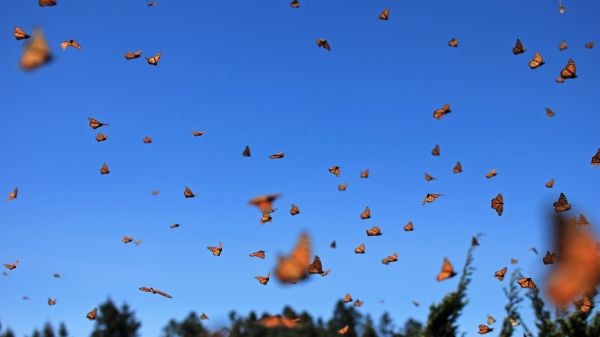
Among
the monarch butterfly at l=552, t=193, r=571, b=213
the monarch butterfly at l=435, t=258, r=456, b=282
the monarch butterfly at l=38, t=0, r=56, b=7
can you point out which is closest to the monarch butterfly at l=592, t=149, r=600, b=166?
the monarch butterfly at l=552, t=193, r=571, b=213

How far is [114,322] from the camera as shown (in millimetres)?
97000

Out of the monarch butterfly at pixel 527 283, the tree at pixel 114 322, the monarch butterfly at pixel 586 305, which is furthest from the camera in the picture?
the tree at pixel 114 322

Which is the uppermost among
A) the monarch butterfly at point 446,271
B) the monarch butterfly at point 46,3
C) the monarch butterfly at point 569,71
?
the monarch butterfly at point 569,71

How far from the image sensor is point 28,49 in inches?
651

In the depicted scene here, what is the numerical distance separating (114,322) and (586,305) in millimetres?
→ 97519

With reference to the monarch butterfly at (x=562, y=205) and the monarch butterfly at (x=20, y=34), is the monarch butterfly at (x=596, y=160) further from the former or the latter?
the monarch butterfly at (x=20, y=34)

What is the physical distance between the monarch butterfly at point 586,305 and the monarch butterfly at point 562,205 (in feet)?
11.8

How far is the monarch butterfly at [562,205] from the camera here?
16.2 meters

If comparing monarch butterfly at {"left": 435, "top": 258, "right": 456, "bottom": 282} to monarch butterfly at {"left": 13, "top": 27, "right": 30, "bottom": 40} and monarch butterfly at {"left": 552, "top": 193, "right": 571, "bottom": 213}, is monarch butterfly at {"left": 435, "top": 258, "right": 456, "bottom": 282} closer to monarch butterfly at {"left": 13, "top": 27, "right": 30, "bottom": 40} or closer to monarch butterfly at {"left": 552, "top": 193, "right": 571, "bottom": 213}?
monarch butterfly at {"left": 552, "top": 193, "right": 571, "bottom": 213}

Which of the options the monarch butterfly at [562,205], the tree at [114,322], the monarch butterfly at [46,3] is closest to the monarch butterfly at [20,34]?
the monarch butterfly at [46,3]

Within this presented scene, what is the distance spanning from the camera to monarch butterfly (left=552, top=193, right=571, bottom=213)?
16.2 meters

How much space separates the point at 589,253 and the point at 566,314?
7.54 feet

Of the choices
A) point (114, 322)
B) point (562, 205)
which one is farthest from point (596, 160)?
point (114, 322)

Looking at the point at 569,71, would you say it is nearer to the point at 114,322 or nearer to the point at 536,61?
the point at 536,61
